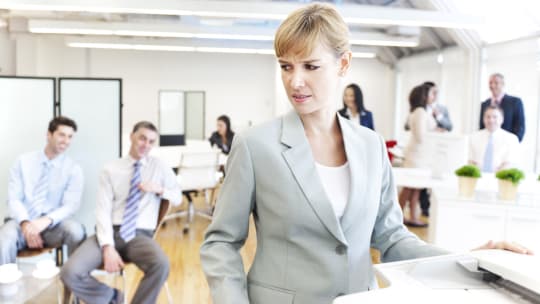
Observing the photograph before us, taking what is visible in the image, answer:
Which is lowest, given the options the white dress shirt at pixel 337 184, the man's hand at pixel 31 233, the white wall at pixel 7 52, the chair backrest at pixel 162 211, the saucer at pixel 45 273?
the saucer at pixel 45 273

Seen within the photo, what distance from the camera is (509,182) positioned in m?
3.71

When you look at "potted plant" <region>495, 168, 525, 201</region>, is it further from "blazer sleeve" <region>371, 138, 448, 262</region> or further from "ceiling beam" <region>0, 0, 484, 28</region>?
"ceiling beam" <region>0, 0, 484, 28</region>

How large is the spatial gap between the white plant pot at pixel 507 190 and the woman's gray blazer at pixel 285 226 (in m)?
2.78

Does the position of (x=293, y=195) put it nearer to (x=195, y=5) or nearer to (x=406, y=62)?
(x=195, y=5)

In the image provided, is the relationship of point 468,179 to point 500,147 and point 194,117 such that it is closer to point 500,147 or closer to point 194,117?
point 500,147

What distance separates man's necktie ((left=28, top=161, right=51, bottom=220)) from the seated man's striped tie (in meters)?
0.68

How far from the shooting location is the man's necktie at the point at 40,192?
3.81 m

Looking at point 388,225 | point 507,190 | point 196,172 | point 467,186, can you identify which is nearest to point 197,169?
point 196,172

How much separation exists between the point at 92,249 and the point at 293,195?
2.63 metres

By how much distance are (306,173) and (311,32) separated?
1.04ft

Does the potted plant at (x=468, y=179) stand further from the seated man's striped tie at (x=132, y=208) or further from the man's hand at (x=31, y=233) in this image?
the man's hand at (x=31, y=233)

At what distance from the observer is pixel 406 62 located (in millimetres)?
11977

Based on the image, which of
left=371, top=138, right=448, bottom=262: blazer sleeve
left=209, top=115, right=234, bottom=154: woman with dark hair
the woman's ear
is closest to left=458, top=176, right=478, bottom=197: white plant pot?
left=371, top=138, right=448, bottom=262: blazer sleeve

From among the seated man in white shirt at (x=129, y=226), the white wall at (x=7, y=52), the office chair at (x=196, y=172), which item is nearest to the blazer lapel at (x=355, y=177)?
the seated man in white shirt at (x=129, y=226)
